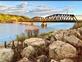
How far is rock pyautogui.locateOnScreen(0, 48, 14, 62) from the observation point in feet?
18.7

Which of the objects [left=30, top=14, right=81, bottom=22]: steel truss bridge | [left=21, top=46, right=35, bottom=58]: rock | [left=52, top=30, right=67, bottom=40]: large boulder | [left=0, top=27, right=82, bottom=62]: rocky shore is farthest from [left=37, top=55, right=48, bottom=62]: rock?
[left=30, top=14, right=81, bottom=22]: steel truss bridge

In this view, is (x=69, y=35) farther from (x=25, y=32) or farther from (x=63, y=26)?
(x=25, y=32)

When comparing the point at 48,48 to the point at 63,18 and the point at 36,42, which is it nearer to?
the point at 36,42

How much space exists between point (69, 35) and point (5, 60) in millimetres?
793

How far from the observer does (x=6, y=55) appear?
5.70 meters

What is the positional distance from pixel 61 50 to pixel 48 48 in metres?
0.17

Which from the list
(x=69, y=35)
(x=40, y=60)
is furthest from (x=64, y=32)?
(x=40, y=60)

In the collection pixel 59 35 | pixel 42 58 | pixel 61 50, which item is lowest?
pixel 42 58

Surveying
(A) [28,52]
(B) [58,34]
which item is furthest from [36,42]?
(B) [58,34]

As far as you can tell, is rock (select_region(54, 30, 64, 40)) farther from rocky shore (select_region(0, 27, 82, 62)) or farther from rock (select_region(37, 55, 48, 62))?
rock (select_region(37, 55, 48, 62))

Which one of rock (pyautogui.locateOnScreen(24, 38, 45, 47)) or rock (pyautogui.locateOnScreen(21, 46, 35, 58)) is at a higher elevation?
rock (pyautogui.locateOnScreen(24, 38, 45, 47))

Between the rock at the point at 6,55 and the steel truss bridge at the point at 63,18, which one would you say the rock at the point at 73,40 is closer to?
the steel truss bridge at the point at 63,18

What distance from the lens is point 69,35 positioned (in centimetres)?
576

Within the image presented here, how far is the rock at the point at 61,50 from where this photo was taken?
567 centimetres
